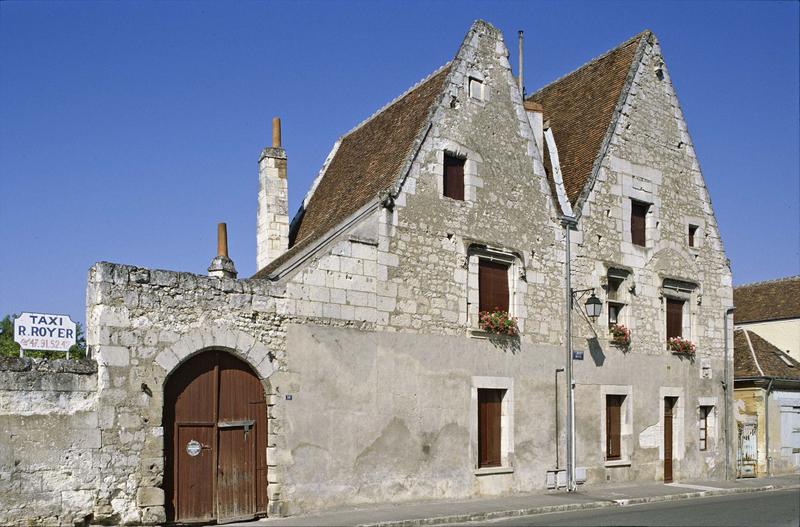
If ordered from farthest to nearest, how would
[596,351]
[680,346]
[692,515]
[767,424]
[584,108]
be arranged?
1. [767,424]
2. [584,108]
3. [680,346]
4. [596,351]
5. [692,515]

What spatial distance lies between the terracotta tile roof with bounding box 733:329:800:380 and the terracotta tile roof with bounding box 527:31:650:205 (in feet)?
22.7

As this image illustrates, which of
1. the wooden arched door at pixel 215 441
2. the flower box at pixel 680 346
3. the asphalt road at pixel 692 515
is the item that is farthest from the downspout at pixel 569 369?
the wooden arched door at pixel 215 441

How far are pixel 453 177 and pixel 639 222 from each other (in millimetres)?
5421

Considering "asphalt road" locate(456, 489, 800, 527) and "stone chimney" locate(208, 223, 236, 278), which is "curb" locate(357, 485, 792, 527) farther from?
"stone chimney" locate(208, 223, 236, 278)

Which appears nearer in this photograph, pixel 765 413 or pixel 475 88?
pixel 475 88

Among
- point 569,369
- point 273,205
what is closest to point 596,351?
point 569,369

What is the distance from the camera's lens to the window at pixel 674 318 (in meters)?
19.3

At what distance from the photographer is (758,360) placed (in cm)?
2170

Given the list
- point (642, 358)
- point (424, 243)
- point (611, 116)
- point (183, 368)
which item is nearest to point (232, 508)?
point (183, 368)

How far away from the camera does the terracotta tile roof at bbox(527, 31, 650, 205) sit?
18484 mm

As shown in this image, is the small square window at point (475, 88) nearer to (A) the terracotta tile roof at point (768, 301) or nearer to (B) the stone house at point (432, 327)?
(B) the stone house at point (432, 327)

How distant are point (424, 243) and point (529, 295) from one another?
2.66 metres

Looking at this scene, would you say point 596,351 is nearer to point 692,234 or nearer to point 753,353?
point 692,234

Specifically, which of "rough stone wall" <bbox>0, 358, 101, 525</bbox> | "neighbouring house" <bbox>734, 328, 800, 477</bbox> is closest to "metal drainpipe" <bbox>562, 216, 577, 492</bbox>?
"neighbouring house" <bbox>734, 328, 800, 477</bbox>
